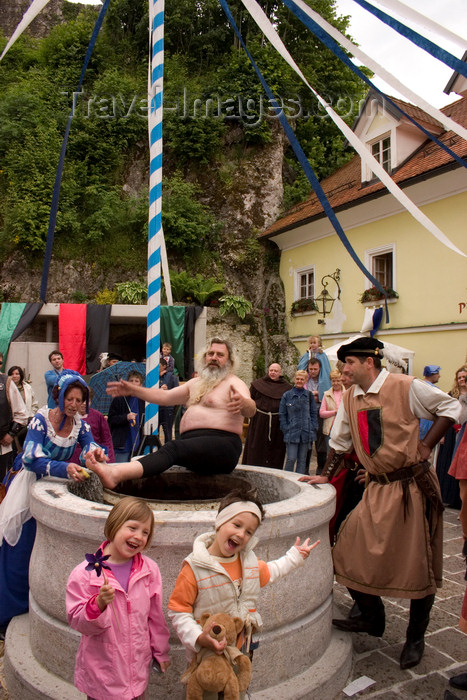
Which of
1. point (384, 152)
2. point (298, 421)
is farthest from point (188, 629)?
point (384, 152)

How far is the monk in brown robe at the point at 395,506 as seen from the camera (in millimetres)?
3350

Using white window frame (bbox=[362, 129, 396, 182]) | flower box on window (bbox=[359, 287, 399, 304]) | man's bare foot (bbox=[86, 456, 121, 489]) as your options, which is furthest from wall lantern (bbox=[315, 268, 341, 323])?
man's bare foot (bbox=[86, 456, 121, 489])

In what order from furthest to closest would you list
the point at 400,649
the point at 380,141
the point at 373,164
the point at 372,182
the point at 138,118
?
the point at 138,118 → the point at 380,141 → the point at 372,182 → the point at 373,164 → the point at 400,649

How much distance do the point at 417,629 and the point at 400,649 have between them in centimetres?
28

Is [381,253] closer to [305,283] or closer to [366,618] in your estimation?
[305,283]

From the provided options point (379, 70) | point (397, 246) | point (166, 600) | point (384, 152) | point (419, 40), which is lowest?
point (166, 600)

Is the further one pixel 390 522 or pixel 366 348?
pixel 366 348

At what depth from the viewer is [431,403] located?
3.36 m

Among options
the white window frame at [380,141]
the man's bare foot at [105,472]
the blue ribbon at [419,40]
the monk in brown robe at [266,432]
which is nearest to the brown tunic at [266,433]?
the monk in brown robe at [266,432]

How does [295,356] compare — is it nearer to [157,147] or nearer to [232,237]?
[232,237]

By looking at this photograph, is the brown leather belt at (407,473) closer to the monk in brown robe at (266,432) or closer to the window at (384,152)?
Result: the monk in brown robe at (266,432)

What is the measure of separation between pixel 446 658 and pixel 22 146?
22109mm

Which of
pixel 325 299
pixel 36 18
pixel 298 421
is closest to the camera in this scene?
pixel 298 421

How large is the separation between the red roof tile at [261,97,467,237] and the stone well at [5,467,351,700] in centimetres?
1109
